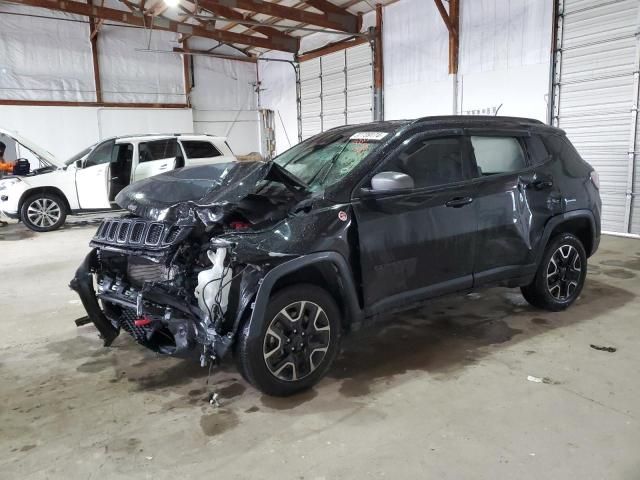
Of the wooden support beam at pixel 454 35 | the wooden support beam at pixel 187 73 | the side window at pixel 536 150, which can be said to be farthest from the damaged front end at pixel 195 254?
the wooden support beam at pixel 187 73

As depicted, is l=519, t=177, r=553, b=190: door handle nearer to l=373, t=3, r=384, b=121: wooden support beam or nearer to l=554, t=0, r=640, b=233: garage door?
l=554, t=0, r=640, b=233: garage door

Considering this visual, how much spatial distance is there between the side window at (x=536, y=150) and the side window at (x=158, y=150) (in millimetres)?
7787

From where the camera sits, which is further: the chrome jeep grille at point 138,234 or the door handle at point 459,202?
the door handle at point 459,202

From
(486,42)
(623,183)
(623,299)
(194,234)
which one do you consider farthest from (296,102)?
(194,234)

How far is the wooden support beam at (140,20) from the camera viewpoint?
1365cm

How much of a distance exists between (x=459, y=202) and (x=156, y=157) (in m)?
7.95

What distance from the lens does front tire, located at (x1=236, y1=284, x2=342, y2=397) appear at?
2.86 m

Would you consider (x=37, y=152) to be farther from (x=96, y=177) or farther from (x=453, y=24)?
(x=453, y=24)

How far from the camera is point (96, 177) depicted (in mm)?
9891

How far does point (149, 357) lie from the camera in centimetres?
373

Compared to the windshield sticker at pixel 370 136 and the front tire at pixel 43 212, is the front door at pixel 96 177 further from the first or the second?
the windshield sticker at pixel 370 136

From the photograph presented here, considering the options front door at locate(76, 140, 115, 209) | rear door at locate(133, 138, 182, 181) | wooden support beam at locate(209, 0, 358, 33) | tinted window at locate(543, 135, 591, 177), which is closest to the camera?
tinted window at locate(543, 135, 591, 177)

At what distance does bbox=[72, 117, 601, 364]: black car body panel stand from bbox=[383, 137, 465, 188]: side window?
0.02 meters

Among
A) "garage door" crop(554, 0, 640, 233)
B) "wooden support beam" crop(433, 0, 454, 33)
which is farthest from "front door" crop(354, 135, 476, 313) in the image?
"wooden support beam" crop(433, 0, 454, 33)
